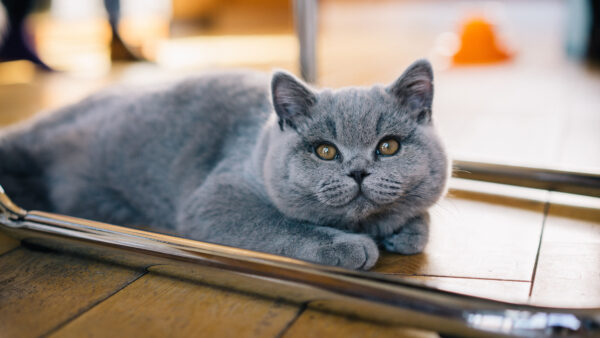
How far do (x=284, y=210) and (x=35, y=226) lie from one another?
0.46 meters

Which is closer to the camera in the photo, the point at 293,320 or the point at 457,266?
the point at 293,320

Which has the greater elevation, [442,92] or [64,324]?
[442,92]

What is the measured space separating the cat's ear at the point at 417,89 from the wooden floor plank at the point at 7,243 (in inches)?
31.6

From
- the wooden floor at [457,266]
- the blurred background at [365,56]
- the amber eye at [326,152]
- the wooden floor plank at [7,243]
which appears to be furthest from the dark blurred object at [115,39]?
the amber eye at [326,152]

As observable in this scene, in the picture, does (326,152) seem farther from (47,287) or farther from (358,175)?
(47,287)

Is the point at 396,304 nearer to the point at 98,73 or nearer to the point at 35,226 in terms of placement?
the point at 35,226

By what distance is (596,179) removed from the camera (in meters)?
1.14

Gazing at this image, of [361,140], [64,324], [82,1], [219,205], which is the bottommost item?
[64,324]

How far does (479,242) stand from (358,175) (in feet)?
1.13

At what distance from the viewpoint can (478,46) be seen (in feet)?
9.80

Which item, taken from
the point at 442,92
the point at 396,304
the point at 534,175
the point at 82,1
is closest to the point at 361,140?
the point at 396,304

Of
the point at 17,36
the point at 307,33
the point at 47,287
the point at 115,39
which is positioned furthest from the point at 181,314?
the point at 115,39

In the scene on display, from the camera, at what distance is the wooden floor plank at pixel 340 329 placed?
0.76 metres

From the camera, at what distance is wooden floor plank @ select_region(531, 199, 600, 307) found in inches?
33.9
